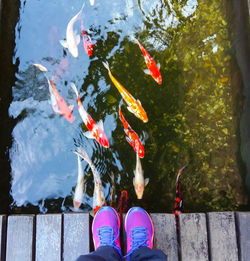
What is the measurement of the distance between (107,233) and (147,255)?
0.46 metres

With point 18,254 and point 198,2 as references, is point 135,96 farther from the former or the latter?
point 18,254

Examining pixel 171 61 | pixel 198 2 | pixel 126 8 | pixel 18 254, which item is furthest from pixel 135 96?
pixel 18 254

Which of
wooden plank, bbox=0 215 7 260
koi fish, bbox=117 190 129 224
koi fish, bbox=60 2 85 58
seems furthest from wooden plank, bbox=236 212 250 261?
koi fish, bbox=60 2 85 58

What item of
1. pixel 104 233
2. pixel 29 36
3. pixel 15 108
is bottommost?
pixel 104 233

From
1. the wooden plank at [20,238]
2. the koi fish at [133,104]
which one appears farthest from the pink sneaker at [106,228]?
the koi fish at [133,104]

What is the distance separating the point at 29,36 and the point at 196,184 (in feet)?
7.98

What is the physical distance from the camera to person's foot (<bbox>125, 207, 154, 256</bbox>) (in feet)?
7.23

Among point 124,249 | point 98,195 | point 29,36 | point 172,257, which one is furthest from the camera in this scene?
point 29,36

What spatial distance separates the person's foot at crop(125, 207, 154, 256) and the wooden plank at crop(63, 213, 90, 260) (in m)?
0.38

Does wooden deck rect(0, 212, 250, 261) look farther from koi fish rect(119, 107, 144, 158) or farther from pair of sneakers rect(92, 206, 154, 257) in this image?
koi fish rect(119, 107, 144, 158)

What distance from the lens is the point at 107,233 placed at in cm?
225

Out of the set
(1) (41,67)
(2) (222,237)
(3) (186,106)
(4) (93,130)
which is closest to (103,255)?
(2) (222,237)

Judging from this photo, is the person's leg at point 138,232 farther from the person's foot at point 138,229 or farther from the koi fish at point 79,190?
the koi fish at point 79,190

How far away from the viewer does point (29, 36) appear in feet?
8.91
